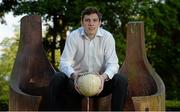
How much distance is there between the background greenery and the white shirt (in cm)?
577

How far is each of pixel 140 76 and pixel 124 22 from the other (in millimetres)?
8317

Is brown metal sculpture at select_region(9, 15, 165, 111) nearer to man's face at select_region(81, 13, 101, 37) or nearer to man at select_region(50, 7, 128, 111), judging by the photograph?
man at select_region(50, 7, 128, 111)

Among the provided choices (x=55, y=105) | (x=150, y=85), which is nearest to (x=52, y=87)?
(x=55, y=105)

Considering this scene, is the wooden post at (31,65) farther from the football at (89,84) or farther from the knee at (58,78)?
the football at (89,84)

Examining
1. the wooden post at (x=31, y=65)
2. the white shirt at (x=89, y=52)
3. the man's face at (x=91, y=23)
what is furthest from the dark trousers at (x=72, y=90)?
the wooden post at (x=31, y=65)

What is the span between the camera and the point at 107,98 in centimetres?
543

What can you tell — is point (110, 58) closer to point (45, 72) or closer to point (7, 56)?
point (45, 72)

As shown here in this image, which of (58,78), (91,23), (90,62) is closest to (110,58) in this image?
(90,62)

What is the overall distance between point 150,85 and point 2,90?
13417 mm

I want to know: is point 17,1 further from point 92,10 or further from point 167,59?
point 92,10

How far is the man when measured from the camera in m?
4.70

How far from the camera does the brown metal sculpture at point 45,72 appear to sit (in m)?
5.28

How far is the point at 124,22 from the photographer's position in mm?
13977

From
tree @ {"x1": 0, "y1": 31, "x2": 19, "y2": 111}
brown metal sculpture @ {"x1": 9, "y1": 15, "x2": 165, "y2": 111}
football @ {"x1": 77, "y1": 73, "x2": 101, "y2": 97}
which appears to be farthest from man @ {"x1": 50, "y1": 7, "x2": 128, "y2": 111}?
tree @ {"x1": 0, "y1": 31, "x2": 19, "y2": 111}
